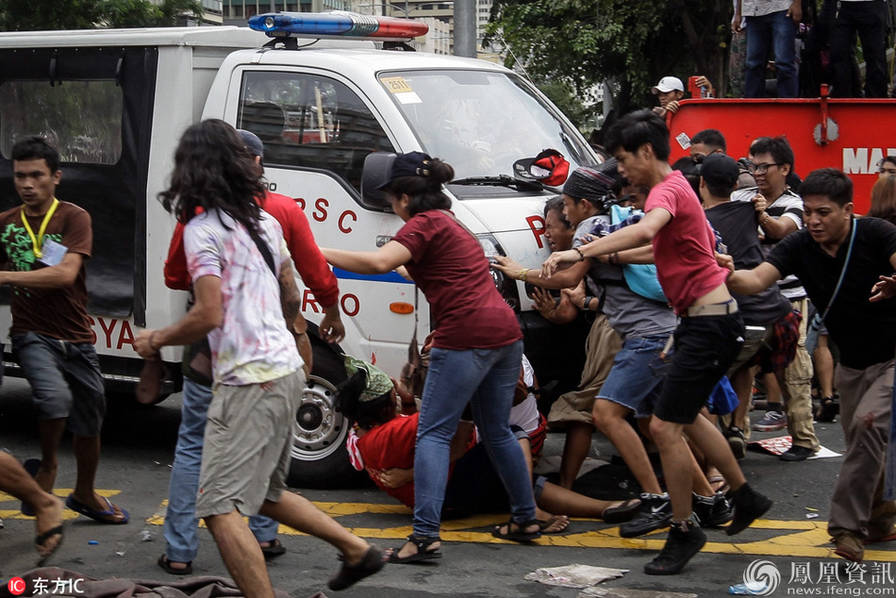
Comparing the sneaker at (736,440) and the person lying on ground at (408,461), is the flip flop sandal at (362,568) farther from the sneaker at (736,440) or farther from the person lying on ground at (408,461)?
the sneaker at (736,440)

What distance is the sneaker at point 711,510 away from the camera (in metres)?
6.02

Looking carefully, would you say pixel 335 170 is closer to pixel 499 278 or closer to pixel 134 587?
pixel 499 278

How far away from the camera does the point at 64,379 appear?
580cm

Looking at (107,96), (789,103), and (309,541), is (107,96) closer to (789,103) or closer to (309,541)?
(309,541)

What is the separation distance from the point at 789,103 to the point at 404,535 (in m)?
4.66

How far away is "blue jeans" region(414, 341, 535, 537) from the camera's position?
5.49 meters

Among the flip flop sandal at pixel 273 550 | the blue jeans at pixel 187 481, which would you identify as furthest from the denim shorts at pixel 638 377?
the blue jeans at pixel 187 481

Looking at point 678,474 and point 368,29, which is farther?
point 368,29

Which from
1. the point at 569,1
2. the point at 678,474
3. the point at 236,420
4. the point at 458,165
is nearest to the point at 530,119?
the point at 458,165

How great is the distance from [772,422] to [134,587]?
16.0ft

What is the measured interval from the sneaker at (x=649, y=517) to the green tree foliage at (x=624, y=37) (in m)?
15.3

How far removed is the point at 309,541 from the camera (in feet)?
19.3

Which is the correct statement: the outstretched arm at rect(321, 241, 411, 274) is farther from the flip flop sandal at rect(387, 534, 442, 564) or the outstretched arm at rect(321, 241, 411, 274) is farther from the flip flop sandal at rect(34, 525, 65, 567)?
the flip flop sandal at rect(34, 525, 65, 567)

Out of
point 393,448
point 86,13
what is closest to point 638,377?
point 393,448
